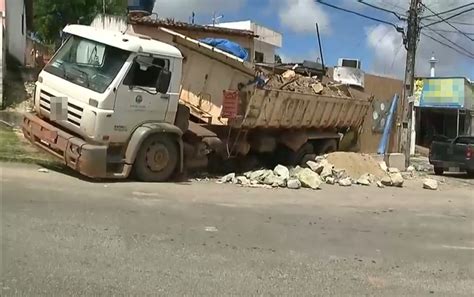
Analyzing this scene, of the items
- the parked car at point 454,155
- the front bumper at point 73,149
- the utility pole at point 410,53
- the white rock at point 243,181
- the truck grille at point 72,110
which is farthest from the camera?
the utility pole at point 410,53

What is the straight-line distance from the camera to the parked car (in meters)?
22.4

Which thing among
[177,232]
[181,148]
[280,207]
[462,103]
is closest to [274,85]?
[181,148]

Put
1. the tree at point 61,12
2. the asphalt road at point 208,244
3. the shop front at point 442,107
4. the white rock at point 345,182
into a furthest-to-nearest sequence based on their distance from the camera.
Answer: the shop front at point 442,107, the tree at point 61,12, the white rock at point 345,182, the asphalt road at point 208,244

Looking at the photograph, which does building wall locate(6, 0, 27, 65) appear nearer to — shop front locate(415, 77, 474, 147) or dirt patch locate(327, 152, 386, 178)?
dirt patch locate(327, 152, 386, 178)

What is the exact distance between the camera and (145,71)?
40.5 feet

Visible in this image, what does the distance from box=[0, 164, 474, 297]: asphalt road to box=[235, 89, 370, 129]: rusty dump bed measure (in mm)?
3288

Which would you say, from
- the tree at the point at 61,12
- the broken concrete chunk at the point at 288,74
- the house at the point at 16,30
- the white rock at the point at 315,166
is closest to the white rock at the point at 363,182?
the white rock at the point at 315,166

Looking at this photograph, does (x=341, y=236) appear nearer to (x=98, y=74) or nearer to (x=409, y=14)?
(x=98, y=74)

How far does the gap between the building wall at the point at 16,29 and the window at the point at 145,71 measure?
1061cm

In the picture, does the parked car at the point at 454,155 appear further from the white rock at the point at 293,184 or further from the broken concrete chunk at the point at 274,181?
the broken concrete chunk at the point at 274,181

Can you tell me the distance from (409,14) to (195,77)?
10.8 metres

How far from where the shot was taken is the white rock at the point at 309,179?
1501 centimetres

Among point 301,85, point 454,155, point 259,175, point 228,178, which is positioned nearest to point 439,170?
point 454,155

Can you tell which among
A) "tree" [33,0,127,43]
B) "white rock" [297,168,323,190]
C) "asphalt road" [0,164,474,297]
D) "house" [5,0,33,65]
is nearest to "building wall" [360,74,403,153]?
"white rock" [297,168,323,190]
